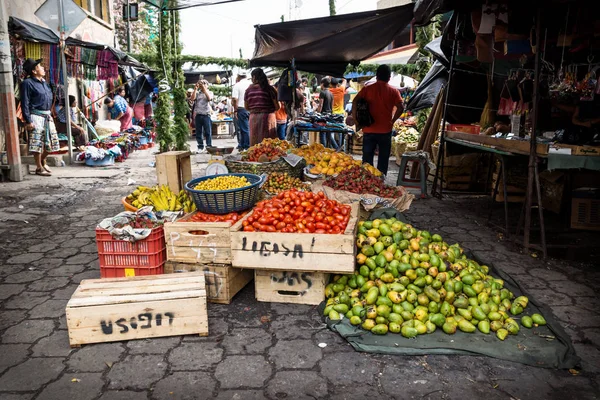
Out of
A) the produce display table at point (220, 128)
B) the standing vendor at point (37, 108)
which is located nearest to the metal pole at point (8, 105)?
the standing vendor at point (37, 108)

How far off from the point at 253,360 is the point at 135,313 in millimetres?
936

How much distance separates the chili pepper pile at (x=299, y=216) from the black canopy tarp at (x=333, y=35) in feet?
13.7

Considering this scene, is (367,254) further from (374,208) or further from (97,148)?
(97,148)

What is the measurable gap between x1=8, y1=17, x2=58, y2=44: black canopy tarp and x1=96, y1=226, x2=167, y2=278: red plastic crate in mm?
8197

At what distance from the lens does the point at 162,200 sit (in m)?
4.85

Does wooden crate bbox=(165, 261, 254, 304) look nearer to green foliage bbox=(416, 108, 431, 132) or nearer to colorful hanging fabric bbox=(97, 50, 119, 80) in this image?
green foliage bbox=(416, 108, 431, 132)

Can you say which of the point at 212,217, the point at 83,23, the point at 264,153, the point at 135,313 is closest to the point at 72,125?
the point at 83,23

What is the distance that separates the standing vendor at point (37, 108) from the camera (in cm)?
910

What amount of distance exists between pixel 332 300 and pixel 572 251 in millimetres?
3300

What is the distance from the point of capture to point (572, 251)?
5391 millimetres

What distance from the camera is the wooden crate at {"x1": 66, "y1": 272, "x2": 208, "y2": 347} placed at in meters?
Result: 3.30

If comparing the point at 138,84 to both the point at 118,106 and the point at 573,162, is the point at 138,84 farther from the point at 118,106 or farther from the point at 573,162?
the point at 573,162

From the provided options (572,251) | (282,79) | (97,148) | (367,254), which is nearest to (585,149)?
(572,251)

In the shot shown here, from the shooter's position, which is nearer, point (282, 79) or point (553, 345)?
point (553, 345)
